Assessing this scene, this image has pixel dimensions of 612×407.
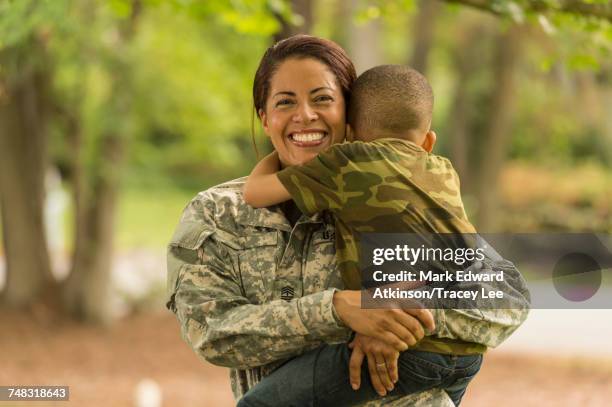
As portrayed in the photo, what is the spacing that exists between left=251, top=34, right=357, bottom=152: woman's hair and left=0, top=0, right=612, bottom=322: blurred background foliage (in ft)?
6.77

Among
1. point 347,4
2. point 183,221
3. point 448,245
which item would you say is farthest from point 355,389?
point 347,4

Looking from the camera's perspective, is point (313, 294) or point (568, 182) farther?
point (568, 182)

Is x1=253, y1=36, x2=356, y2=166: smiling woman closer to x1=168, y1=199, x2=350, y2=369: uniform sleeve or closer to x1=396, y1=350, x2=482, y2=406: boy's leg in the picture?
x1=168, y1=199, x2=350, y2=369: uniform sleeve

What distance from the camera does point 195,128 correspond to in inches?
610

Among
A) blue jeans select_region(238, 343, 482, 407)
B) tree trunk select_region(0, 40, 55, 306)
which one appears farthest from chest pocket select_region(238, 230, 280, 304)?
tree trunk select_region(0, 40, 55, 306)

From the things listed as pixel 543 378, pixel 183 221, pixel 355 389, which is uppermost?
pixel 543 378

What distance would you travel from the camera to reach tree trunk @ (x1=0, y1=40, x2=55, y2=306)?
1131 cm

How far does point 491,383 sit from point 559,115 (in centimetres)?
979

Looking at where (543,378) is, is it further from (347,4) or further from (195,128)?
(195,128)

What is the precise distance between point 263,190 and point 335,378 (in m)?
0.58

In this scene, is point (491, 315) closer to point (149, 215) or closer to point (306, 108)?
point (306, 108)

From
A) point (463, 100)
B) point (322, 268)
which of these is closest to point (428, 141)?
point (322, 268)

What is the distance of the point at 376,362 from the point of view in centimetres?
226

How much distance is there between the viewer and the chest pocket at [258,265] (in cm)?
243
